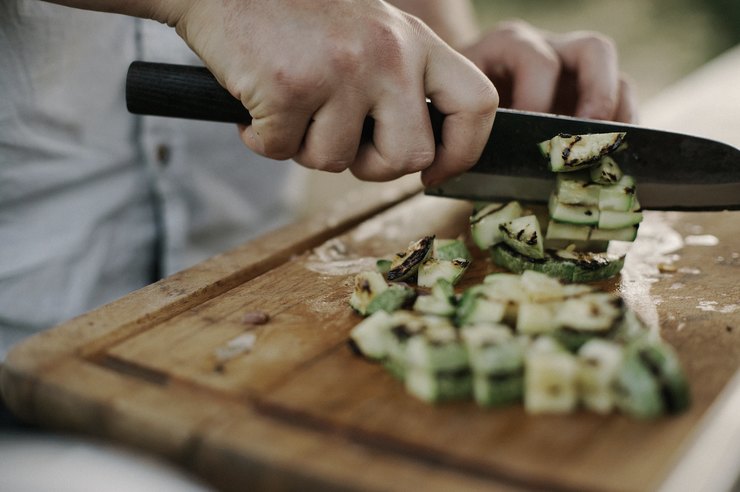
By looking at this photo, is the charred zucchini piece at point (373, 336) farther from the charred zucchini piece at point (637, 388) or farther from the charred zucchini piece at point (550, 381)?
the charred zucchini piece at point (637, 388)

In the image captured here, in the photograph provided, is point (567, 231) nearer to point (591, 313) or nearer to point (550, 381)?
point (591, 313)

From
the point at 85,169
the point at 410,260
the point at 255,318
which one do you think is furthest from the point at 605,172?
the point at 85,169

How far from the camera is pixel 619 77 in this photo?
7.32 feet

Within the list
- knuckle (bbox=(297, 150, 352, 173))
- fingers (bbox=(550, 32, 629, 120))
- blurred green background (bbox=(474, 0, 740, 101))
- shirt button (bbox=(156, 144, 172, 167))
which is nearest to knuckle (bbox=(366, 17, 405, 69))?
knuckle (bbox=(297, 150, 352, 173))

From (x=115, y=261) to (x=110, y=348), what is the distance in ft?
2.65

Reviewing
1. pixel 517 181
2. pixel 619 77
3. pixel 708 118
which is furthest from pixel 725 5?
pixel 517 181

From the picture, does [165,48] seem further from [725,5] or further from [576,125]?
[725,5]

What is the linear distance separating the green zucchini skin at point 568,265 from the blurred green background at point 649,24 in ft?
19.6

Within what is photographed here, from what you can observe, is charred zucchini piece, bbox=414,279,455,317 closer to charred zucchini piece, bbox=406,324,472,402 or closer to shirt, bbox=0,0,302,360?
charred zucchini piece, bbox=406,324,472,402

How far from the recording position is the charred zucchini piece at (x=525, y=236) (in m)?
1.69

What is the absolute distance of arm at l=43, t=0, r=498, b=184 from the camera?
1450mm

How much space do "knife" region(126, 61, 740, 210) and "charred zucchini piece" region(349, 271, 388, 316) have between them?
334 mm

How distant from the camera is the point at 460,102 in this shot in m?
1.56

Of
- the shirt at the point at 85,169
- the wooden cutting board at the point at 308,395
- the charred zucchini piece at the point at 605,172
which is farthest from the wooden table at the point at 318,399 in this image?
the shirt at the point at 85,169
